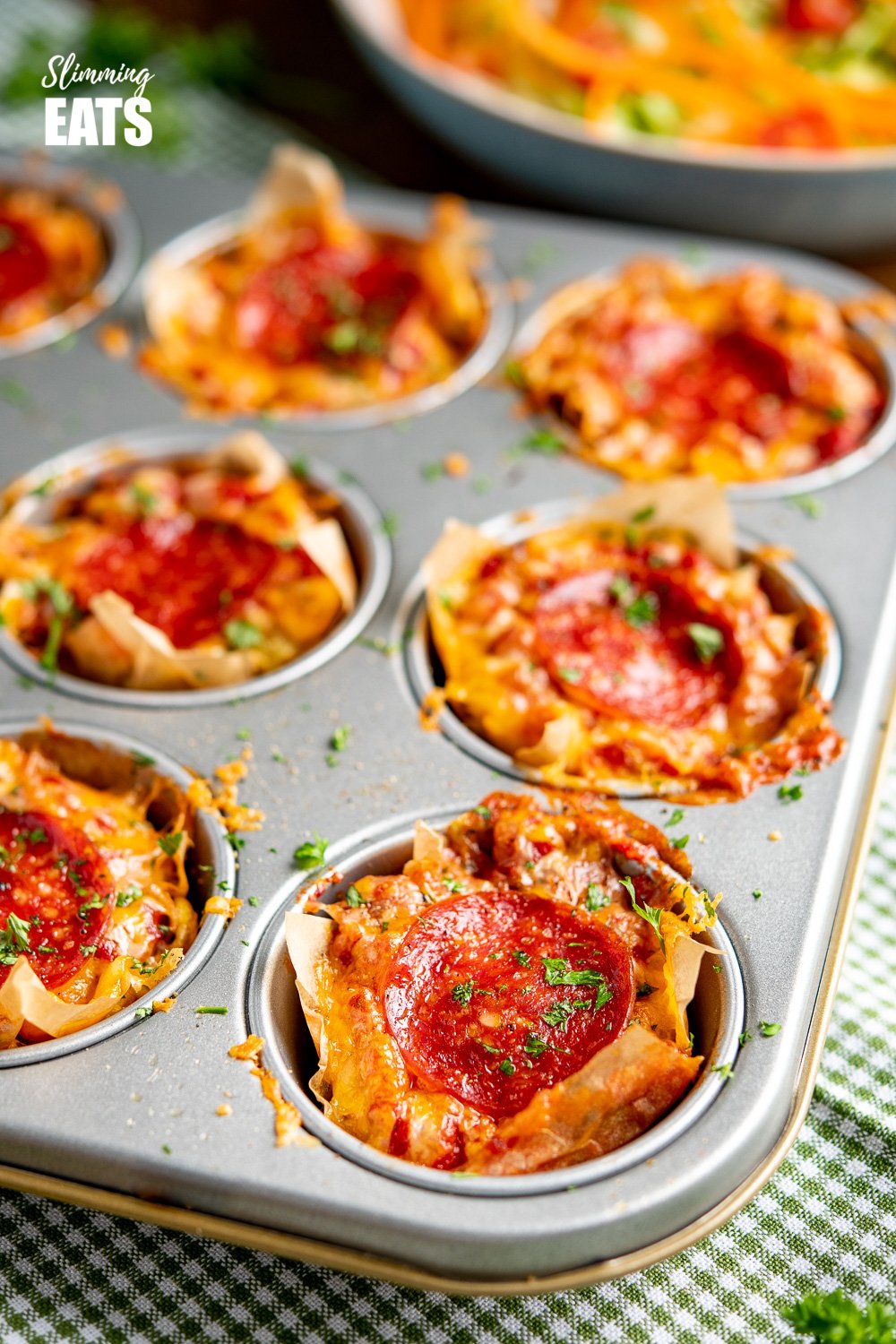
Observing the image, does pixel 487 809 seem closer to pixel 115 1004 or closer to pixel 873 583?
pixel 115 1004

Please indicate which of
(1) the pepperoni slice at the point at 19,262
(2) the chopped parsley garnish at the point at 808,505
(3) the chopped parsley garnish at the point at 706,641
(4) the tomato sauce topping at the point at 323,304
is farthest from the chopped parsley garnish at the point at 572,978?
(1) the pepperoni slice at the point at 19,262

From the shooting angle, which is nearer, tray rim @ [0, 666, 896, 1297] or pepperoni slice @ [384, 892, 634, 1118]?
tray rim @ [0, 666, 896, 1297]

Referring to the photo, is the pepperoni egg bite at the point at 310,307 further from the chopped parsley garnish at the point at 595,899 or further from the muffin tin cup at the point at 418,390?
the chopped parsley garnish at the point at 595,899

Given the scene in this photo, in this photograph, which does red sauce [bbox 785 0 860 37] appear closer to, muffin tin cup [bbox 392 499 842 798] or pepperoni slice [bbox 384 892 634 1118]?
muffin tin cup [bbox 392 499 842 798]

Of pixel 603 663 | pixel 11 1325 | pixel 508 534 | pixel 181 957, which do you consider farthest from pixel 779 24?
pixel 11 1325

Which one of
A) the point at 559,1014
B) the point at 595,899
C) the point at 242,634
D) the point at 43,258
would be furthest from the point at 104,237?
the point at 559,1014

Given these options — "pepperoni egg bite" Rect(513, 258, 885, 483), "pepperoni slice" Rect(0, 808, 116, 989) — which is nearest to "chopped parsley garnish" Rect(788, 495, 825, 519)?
"pepperoni egg bite" Rect(513, 258, 885, 483)

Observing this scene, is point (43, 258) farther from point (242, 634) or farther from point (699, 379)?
point (699, 379)
